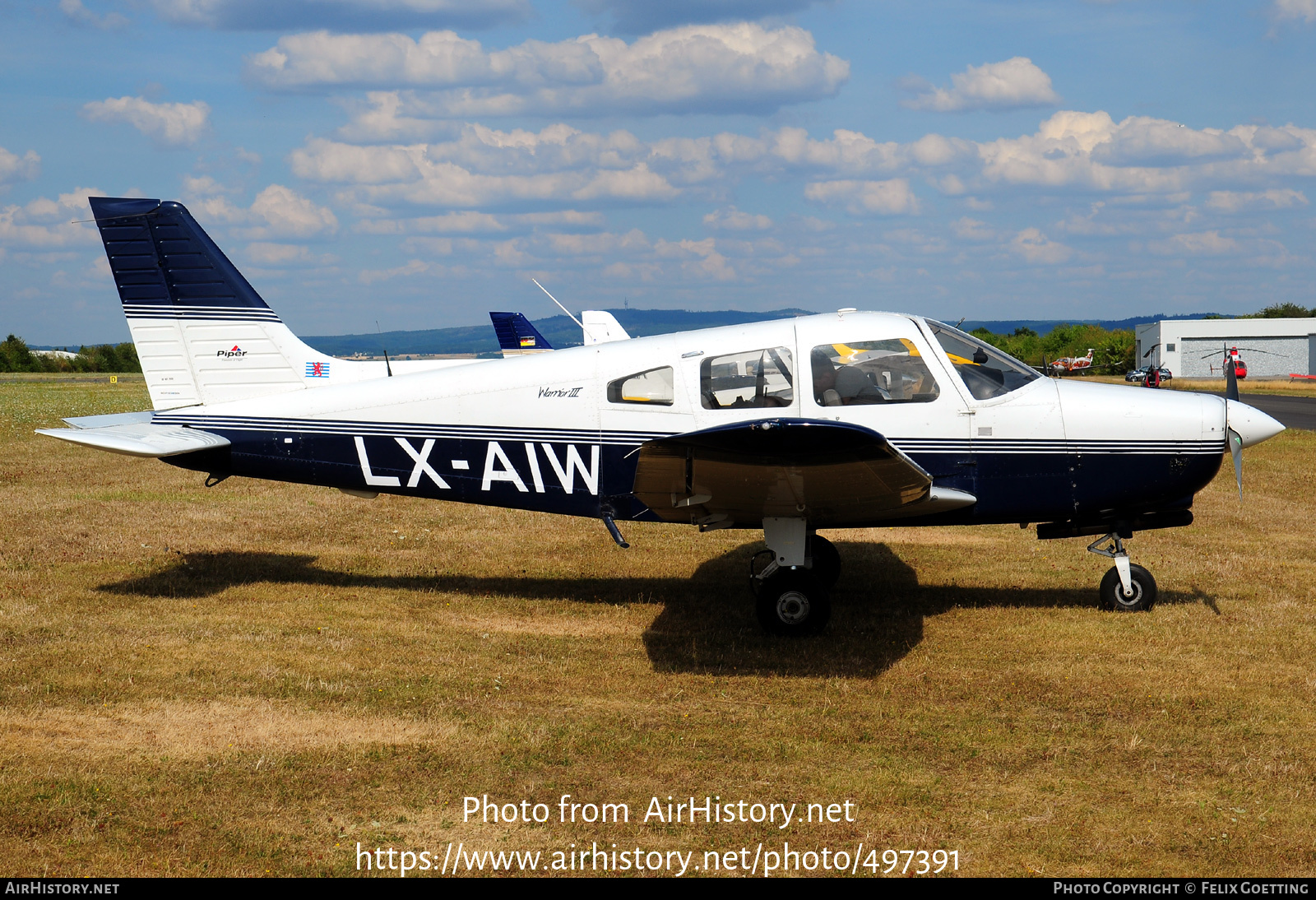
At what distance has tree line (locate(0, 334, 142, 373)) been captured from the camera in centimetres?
10912

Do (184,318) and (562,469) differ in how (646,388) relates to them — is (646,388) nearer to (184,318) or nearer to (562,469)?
(562,469)

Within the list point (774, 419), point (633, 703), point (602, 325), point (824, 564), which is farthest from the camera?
point (602, 325)

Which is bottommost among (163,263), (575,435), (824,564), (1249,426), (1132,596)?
(1132,596)

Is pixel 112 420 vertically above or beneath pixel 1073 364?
above

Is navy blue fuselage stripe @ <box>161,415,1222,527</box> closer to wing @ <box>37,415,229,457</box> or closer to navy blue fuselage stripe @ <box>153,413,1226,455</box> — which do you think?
navy blue fuselage stripe @ <box>153,413,1226,455</box>

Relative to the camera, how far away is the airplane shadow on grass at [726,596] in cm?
687

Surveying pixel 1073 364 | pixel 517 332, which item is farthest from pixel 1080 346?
pixel 517 332

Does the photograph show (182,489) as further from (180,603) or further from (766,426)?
(766,426)

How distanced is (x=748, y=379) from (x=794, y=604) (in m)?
1.72

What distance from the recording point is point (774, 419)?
6547 millimetres

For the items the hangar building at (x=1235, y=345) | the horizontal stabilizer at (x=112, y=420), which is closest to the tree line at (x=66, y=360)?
the hangar building at (x=1235, y=345)

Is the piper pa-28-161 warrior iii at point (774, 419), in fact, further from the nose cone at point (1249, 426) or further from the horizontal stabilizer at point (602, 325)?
the horizontal stabilizer at point (602, 325)

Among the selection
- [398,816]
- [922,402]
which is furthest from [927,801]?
[922,402]

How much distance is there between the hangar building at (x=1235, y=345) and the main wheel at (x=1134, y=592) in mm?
77611
